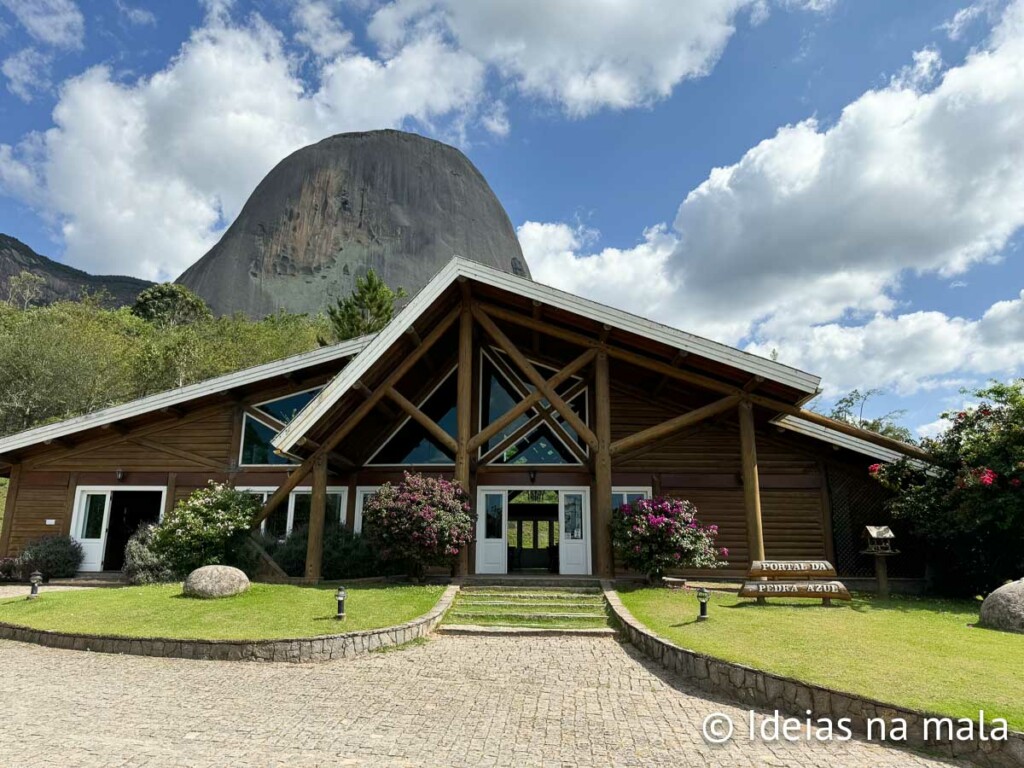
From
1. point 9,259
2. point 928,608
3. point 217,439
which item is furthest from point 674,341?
point 9,259

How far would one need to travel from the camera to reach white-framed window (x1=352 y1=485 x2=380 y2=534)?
15292mm

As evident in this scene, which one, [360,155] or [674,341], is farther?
[360,155]

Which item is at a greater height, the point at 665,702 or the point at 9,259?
the point at 9,259

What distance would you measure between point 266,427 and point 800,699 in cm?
1354

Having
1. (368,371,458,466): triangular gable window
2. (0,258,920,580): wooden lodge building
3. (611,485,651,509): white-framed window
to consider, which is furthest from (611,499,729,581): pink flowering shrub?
(368,371,458,466): triangular gable window

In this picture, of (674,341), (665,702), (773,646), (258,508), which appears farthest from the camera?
(258,508)

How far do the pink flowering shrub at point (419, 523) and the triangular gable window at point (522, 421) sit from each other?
10.4 feet

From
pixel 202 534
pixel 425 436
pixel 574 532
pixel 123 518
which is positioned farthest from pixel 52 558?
pixel 574 532

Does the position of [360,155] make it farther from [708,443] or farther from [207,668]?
[207,668]

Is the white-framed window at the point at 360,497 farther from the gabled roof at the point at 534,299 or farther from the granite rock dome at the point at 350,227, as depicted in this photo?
the granite rock dome at the point at 350,227

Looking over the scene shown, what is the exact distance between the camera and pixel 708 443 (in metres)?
15.0

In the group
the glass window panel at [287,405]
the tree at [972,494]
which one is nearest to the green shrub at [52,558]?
the glass window panel at [287,405]

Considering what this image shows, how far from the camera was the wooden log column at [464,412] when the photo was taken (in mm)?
12570

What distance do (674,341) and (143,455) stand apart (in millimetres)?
13080
